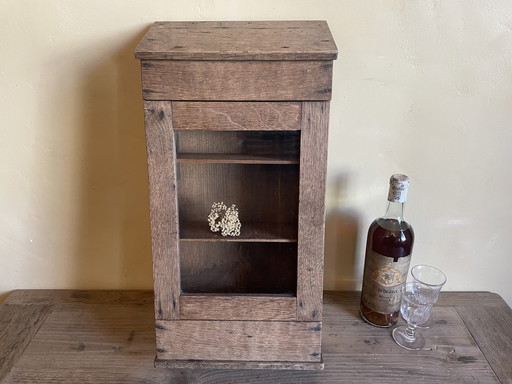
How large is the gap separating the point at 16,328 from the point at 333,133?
916mm

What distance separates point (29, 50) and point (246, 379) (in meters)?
0.91

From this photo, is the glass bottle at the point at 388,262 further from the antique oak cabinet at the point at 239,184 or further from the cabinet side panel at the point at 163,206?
the cabinet side panel at the point at 163,206

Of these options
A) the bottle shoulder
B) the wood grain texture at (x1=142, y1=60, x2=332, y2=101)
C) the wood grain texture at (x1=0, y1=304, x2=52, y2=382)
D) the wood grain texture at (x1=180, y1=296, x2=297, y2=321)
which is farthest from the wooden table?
the wood grain texture at (x1=142, y1=60, x2=332, y2=101)

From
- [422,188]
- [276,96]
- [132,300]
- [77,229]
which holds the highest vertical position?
[276,96]

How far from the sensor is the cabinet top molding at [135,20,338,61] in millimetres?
973

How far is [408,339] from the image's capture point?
1.25m

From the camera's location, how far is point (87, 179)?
1.36 meters

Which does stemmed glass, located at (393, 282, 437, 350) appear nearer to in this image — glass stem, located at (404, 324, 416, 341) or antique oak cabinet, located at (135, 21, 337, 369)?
glass stem, located at (404, 324, 416, 341)

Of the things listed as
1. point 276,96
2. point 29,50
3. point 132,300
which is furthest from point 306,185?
point 29,50

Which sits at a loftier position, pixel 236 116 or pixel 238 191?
pixel 236 116

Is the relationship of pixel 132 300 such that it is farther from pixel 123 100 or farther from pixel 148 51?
pixel 148 51

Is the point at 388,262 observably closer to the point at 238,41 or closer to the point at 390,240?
the point at 390,240

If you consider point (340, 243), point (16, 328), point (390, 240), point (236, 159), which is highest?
point (236, 159)

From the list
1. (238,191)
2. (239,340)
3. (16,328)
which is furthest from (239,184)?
(16,328)
